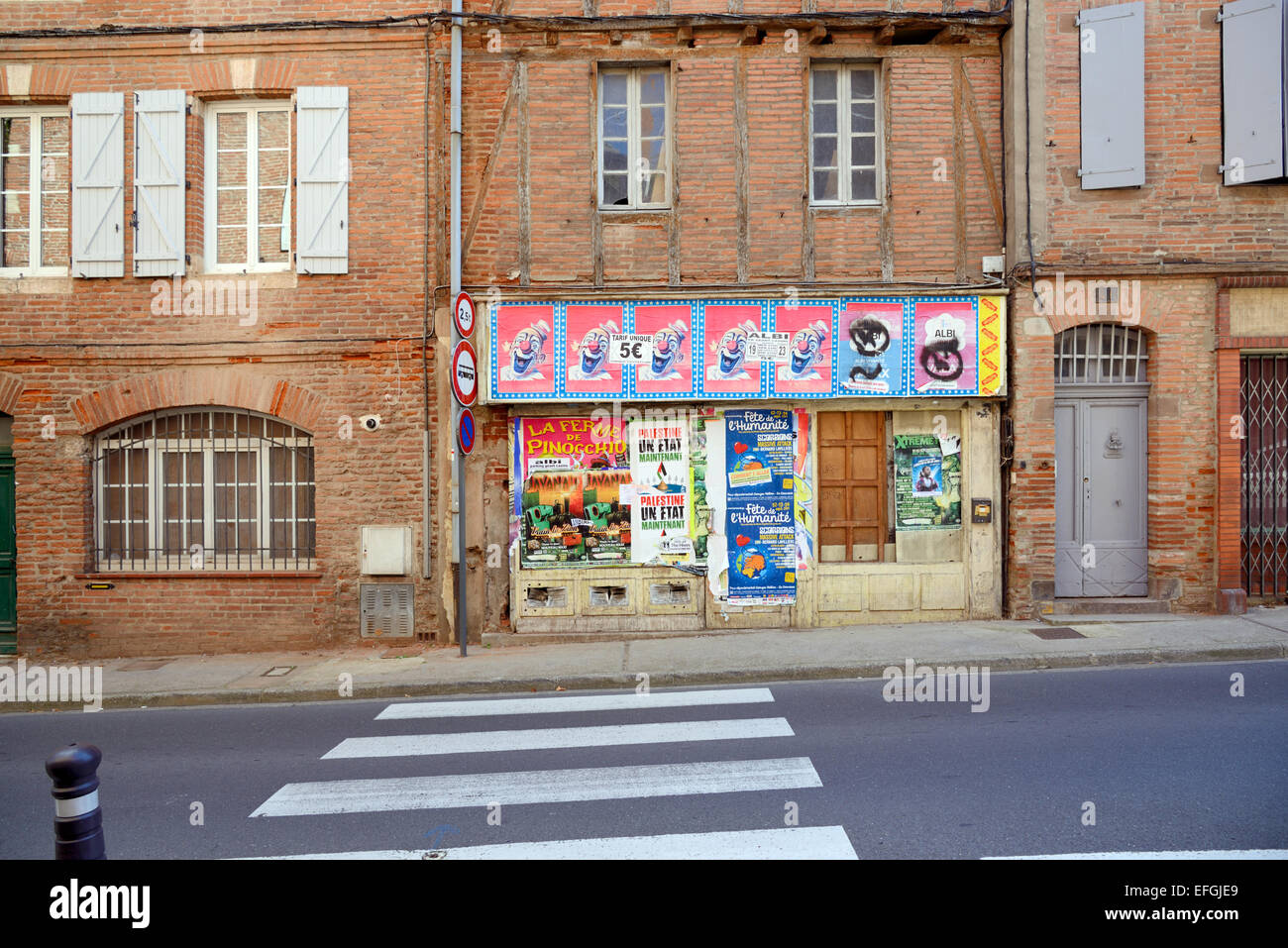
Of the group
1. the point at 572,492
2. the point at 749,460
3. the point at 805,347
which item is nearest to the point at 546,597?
the point at 572,492

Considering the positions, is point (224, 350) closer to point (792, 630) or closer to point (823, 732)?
point (792, 630)

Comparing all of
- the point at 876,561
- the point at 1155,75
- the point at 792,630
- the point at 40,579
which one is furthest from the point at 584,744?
the point at 1155,75

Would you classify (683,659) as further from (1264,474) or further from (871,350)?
(1264,474)

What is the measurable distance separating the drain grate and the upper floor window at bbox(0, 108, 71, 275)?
12.4 meters

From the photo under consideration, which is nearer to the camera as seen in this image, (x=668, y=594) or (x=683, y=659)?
(x=683, y=659)

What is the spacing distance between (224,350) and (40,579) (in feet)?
11.9

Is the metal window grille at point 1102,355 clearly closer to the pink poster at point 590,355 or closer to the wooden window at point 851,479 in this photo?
the wooden window at point 851,479

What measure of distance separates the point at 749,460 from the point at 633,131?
170 inches

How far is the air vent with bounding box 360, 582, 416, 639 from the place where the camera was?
410 inches

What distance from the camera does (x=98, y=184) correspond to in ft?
34.5

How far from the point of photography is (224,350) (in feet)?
34.1

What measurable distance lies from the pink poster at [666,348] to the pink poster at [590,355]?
24 cm

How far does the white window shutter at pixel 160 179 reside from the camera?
1045cm

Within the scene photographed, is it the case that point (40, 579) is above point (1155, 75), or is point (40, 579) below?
below
